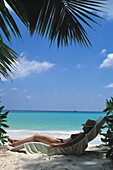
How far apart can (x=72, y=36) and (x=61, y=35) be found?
0.53 ft

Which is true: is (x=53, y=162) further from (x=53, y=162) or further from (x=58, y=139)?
(x=58, y=139)

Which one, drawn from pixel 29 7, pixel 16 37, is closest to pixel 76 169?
pixel 16 37

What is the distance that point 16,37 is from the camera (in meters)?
1.97

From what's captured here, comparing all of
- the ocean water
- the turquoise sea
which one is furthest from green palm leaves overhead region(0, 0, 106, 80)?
the turquoise sea

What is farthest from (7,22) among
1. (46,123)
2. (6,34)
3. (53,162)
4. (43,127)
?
(46,123)

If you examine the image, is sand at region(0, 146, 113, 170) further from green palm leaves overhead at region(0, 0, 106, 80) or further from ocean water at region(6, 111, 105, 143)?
ocean water at region(6, 111, 105, 143)

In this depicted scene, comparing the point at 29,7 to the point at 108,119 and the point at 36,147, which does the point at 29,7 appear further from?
the point at 36,147

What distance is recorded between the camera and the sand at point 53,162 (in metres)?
2.11

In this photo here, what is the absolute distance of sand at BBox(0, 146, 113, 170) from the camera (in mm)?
2113

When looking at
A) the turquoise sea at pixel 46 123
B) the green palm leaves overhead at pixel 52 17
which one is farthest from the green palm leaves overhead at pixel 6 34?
the turquoise sea at pixel 46 123

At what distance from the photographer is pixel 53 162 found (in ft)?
7.50

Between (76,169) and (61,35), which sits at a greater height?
(61,35)

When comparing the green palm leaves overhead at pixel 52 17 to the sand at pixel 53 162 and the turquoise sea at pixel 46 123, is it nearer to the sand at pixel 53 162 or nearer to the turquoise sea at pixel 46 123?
the sand at pixel 53 162

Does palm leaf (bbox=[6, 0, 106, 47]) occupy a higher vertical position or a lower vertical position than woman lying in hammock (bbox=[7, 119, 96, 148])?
higher
